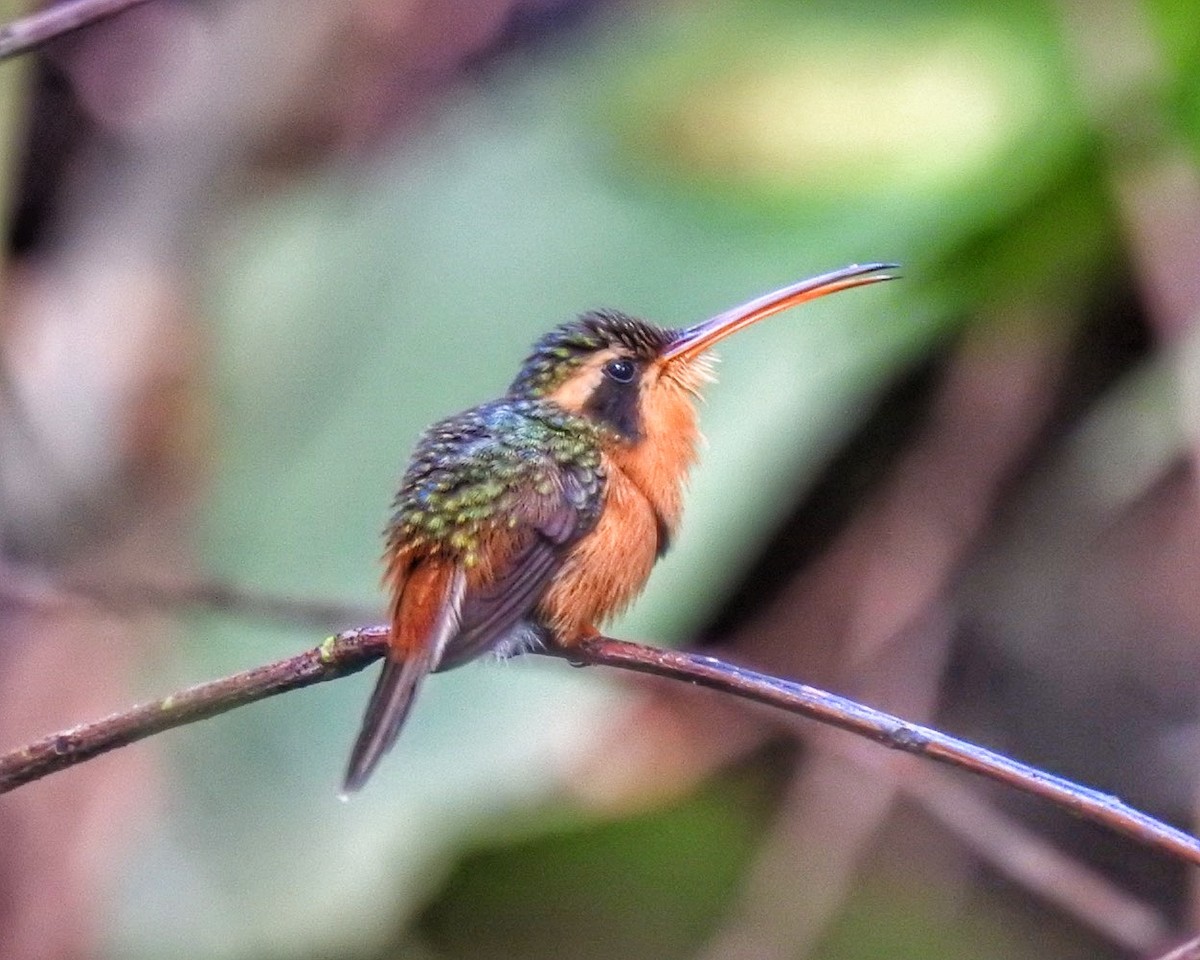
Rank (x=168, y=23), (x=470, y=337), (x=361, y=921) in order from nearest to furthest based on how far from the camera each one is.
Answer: (x=361, y=921)
(x=470, y=337)
(x=168, y=23)

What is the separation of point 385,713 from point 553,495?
0.49 metres

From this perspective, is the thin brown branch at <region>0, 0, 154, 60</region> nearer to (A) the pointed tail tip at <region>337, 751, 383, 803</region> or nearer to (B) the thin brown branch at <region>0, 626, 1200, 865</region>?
(B) the thin brown branch at <region>0, 626, 1200, 865</region>

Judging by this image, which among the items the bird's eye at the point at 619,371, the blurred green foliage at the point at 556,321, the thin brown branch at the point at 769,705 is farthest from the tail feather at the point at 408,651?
the blurred green foliage at the point at 556,321

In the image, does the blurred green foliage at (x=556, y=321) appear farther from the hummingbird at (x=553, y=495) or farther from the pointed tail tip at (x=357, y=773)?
the pointed tail tip at (x=357, y=773)

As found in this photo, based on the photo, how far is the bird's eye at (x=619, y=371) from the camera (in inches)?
95.0

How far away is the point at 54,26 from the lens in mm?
1553

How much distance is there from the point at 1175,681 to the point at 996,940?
27.4 inches

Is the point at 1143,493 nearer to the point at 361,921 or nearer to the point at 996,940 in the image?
the point at 996,940

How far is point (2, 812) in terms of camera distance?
3633mm

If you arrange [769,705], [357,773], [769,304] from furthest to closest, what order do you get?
[769,304]
[357,773]
[769,705]

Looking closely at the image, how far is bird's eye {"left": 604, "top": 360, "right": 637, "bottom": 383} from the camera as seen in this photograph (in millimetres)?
2412

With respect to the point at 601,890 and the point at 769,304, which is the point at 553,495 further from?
the point at 601,890

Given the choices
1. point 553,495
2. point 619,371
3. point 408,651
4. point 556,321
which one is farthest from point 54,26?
point 556,321

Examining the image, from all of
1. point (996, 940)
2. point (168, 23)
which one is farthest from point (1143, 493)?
point (168, 23)
